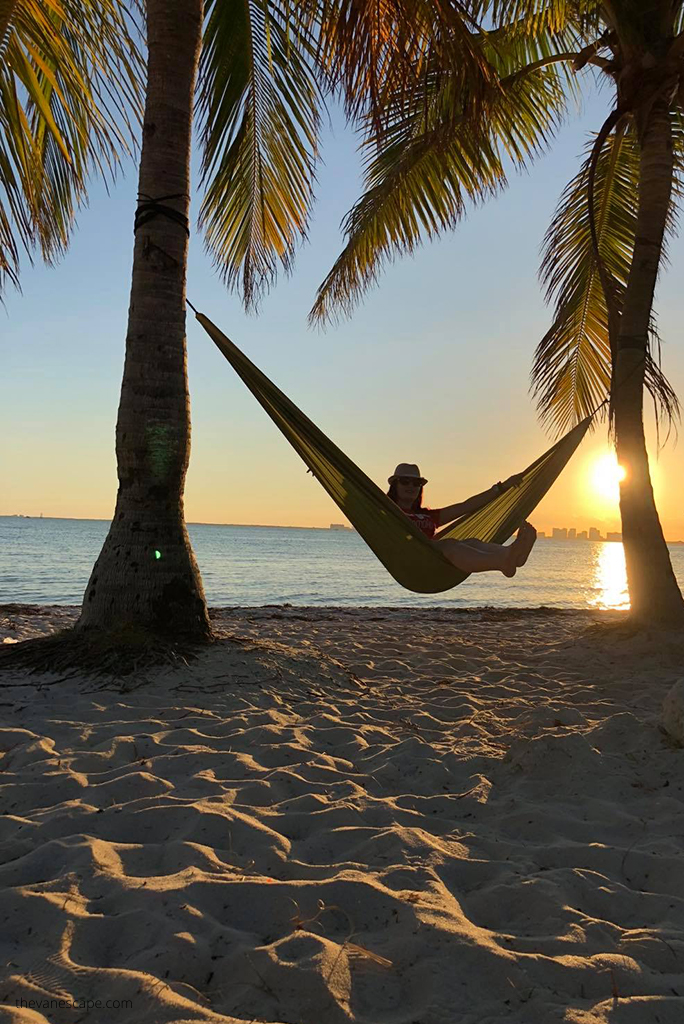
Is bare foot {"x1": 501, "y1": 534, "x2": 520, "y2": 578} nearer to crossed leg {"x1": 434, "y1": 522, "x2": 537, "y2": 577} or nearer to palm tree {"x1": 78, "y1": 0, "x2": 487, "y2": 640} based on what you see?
crossed leg {"x1": 434, "y1": 522, "x2": 537, "y2": 577}

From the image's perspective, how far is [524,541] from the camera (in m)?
3.33

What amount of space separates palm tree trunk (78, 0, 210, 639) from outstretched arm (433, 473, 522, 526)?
4.46 feet

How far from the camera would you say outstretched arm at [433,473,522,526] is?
3754 millimetres

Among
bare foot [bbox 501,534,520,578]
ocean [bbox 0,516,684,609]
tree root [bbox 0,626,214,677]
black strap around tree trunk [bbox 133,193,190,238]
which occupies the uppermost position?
black strap around tree trunk [bbox 133,193,190,238]

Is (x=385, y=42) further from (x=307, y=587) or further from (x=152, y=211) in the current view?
(x=307, y=587)

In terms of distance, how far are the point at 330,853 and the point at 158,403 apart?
231 cm

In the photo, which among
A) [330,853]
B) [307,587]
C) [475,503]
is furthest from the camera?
[307,587]

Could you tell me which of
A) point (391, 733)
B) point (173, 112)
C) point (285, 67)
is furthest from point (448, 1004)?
point (285, 67)

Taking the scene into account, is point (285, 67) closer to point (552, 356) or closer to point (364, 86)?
point (364, 86)

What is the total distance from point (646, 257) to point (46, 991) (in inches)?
183

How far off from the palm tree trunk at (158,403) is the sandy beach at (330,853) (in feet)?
1.27

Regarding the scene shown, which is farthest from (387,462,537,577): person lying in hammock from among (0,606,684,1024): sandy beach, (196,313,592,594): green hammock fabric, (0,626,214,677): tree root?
(0,626,214,677): tree root

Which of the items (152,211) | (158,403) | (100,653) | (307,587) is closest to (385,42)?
(152,211)

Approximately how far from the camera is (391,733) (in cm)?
262
